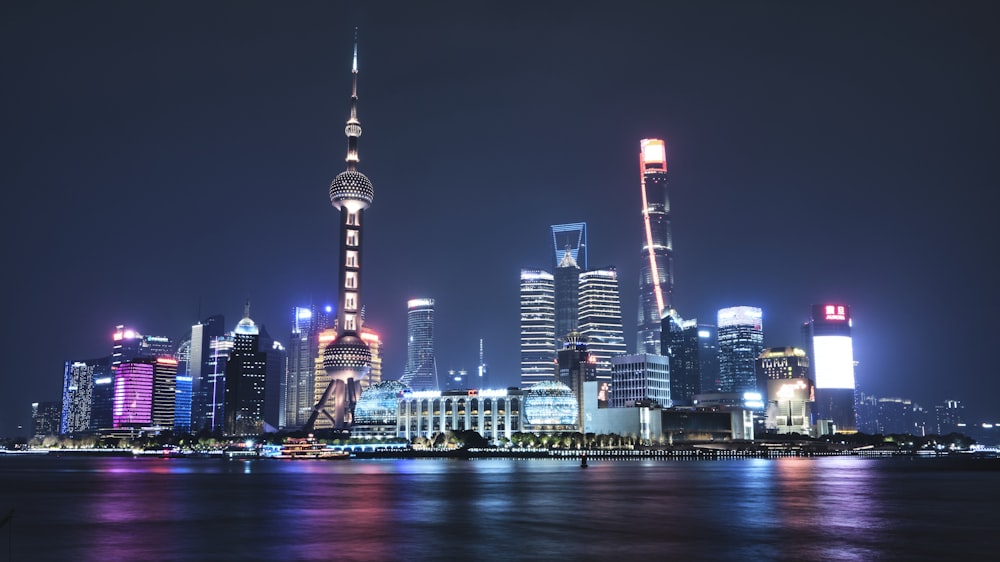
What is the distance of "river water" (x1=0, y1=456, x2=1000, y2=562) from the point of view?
161 feet

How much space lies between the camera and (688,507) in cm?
7700

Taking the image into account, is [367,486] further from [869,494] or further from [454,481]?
[869,494]

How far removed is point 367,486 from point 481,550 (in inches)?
2564

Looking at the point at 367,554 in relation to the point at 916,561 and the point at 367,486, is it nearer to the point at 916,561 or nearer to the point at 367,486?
the point at 916,561

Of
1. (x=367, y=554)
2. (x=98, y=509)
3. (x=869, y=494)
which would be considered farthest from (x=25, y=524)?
(x=869, y=494)

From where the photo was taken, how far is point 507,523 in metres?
63.5

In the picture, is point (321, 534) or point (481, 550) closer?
point (481, 550)

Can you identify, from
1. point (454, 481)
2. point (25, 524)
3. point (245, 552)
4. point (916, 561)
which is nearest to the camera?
point (916, 561)

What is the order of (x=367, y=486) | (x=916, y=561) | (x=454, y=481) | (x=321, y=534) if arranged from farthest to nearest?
1. (x=454, y=481)
2. (x=367, y=486)
3. (x=321, y=534)
4. (x=916, y=561)

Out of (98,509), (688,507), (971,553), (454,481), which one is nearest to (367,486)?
(454,481)

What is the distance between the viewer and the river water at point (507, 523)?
4906cm

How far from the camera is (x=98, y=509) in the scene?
79.0 metres

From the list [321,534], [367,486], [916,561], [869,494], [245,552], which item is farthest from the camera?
[367,486]

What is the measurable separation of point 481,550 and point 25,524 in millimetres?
37865
